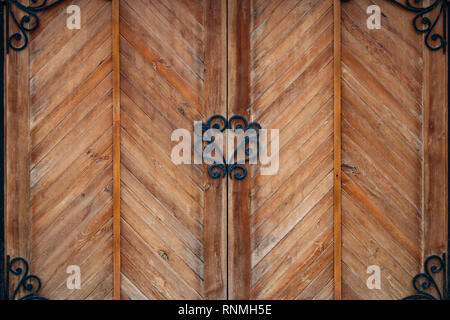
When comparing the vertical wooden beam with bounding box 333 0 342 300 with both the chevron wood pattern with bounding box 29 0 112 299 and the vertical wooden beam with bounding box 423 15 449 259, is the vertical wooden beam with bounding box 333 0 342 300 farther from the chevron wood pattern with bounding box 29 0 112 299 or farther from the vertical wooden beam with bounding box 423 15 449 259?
the chevron wood pattern with bounding box 29 0 112 299

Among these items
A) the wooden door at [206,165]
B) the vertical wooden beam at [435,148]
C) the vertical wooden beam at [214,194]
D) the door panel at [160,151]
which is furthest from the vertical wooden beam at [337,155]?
the door panel at [160,151]

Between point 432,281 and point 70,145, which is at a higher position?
point 70,145

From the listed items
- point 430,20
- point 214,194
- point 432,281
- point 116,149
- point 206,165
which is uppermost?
point 430,20

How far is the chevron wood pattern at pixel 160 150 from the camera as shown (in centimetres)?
238

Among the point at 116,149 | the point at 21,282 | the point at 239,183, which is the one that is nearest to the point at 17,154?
the point at 116,149

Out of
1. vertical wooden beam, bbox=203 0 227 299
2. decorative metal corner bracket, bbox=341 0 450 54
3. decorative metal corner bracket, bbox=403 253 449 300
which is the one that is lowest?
decorative metal corner bracket, bbox=403 253 449 300

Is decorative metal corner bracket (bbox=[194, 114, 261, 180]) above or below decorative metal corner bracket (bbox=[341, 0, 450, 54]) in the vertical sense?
below

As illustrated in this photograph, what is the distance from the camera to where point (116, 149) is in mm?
2361

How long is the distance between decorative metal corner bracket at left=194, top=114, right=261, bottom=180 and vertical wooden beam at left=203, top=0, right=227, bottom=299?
0.21ft

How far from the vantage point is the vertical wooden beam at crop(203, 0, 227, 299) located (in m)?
2.38

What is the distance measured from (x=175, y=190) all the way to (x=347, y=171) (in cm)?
109

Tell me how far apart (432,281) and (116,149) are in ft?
7.05

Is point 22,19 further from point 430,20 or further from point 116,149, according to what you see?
point 430,20

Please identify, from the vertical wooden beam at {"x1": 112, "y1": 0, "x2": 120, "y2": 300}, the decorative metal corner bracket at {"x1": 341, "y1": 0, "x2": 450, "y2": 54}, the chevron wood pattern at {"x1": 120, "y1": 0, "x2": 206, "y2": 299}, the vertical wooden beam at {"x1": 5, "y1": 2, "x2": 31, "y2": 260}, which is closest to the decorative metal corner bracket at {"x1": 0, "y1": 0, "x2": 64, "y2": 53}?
the vertical wooden beam at {"x1": 5, "y1": 2, "x2": 31, "y2": 260}
